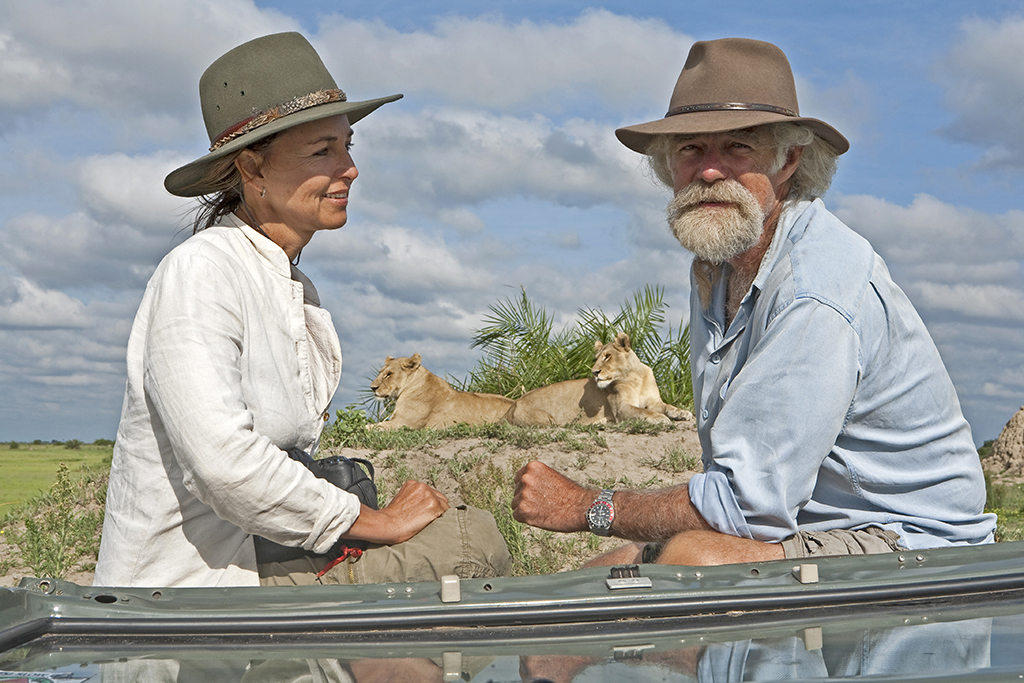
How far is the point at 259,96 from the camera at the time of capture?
289cm

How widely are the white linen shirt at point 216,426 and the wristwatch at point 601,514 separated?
0.82 m

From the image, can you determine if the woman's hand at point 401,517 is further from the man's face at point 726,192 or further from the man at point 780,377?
the man's face at point 726,192

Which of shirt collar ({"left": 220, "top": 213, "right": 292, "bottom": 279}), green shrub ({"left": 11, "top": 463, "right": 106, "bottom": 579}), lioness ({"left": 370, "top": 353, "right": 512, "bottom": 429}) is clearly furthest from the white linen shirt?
lioness ({"left": 370, "top": 353, "right": 512, "bottom": 429})

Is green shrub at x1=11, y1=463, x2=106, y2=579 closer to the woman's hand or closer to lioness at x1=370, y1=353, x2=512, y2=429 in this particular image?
the woman's hand

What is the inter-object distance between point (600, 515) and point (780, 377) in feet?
2.39

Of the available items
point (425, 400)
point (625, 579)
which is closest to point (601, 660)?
point (625, 579)

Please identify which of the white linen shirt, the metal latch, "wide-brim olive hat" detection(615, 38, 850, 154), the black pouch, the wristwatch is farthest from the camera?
"wide-brim olive hat" detection(615, 38, 850, 154)

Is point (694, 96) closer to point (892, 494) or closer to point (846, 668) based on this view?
point (892, 494)

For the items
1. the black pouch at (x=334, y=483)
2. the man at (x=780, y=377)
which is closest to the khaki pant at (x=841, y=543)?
the man at (x=780, y=377)

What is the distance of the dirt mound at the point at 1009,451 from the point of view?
12.4 metres

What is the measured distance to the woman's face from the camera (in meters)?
2.91

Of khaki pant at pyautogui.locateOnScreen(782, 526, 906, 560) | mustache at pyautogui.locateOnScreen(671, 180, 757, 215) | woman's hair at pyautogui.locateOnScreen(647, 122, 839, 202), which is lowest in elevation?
khaki pant at pyautogui.locateOnScreen(782, 526, 906, 560)

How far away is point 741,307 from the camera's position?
10.3 ft

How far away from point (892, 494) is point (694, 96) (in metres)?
1.50
